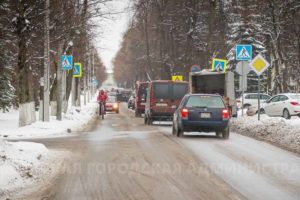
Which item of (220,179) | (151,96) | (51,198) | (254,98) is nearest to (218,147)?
(220,179)

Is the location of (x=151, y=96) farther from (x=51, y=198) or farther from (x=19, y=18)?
(x=51, y=198)

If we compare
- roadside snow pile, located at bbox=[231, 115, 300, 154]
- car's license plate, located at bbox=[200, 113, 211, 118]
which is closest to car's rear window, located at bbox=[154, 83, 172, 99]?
roadside snow pile, located at bbox=[231, 115, 300, 154]

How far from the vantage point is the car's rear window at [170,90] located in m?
30.4

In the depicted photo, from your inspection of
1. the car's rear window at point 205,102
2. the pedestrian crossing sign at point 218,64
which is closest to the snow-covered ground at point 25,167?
the car's rear window at point 205,102

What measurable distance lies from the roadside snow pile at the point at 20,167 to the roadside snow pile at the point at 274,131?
22.4 feet

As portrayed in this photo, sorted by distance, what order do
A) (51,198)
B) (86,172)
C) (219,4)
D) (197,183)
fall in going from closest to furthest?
(51,198) < (197,183) < (86,172) < (219,4)

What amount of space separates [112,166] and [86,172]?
98cm

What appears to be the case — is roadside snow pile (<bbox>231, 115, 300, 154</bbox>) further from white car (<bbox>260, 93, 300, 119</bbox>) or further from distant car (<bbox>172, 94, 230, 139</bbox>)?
white car (<bbox>260, 93, 300, 119</bbox>)

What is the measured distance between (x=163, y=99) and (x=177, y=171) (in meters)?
18.7

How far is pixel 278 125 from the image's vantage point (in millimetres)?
22125

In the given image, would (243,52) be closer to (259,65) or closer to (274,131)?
(259,65)

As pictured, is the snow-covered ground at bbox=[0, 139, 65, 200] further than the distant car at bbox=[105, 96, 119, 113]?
No

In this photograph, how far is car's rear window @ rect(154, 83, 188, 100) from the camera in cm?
3042

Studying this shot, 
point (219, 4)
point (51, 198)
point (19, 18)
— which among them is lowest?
point (51, 198)
